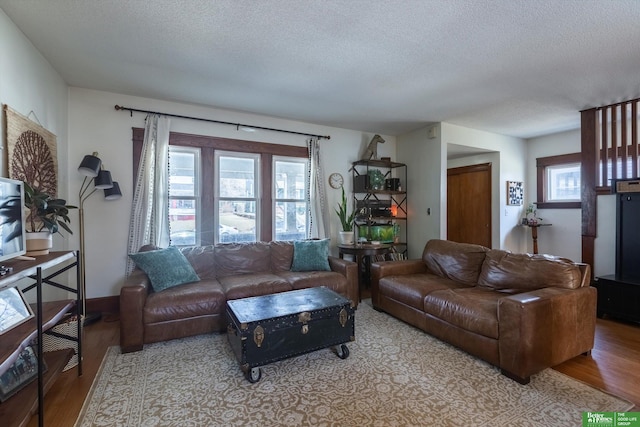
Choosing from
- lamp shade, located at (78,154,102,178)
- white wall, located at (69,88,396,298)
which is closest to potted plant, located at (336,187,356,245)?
white wall, located at (69,88,396,298)

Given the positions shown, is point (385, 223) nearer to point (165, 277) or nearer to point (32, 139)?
point (165, 277)

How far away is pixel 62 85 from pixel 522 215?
22.9ft

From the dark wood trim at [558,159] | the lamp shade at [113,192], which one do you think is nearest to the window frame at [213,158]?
the lamp shade at [113,192]

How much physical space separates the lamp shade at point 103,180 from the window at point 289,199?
1980 mm

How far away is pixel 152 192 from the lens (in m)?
3.45

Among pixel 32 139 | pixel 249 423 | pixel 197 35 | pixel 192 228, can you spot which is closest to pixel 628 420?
pixel 249 423

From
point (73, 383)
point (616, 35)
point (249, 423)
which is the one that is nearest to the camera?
point (249, 423)

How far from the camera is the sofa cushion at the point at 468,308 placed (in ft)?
7.36

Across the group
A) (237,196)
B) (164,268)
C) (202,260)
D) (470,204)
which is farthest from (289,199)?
(470,204)

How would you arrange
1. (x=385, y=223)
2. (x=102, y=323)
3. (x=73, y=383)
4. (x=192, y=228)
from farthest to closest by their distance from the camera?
(x=385, y=223) < (x=192, y=228) < (x=102, y=323) < (x=73, y=383)

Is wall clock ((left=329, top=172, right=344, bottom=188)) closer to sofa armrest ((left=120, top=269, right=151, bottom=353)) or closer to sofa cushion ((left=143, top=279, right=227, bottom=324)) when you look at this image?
sofa cushion ((left=143, top=279, right=227, bottom=324))

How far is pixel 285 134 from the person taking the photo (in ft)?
14.2

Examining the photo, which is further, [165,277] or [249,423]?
[165,277]

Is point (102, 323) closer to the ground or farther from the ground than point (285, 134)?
closer to the ground
